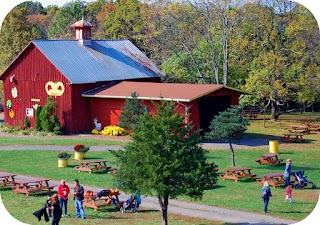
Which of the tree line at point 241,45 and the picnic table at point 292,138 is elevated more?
the tree line at point 241,45

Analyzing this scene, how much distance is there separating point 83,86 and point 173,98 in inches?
279

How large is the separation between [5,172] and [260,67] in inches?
960

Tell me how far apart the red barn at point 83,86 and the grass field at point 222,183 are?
11.1 feet

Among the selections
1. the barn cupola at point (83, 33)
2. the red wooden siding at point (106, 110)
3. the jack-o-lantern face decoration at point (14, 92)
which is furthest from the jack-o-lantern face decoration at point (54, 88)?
the barn cupola at point (83, 33)

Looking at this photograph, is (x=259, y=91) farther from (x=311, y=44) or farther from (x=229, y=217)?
(x=229, y=217)

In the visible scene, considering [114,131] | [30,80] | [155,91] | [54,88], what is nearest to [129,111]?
[155,91]

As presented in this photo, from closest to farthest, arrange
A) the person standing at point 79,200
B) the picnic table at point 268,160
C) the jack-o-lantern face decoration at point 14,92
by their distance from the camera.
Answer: the person standing at point 79,200, the picnic table at point 268,160, the jack-o-lantern face decoration at point 14,92

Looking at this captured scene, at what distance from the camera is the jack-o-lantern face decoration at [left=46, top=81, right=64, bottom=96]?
4214 cm

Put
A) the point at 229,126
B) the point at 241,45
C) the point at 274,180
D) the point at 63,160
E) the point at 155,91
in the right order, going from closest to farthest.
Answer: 1. the point at 274,180
2. the point at 229,126
3. the point at 63,160
4. the point at 155,91
5. the point at 241,45

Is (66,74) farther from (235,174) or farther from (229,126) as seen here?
(235,174)

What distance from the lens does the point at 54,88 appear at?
42438 mm

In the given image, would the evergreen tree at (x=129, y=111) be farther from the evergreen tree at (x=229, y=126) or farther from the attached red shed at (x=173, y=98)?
the evergreen tree at (x=229, y=126)

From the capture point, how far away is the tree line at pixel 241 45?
48.7m

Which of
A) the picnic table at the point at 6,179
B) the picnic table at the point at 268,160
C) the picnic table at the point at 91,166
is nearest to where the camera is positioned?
the picnic table at the point at 6,179
